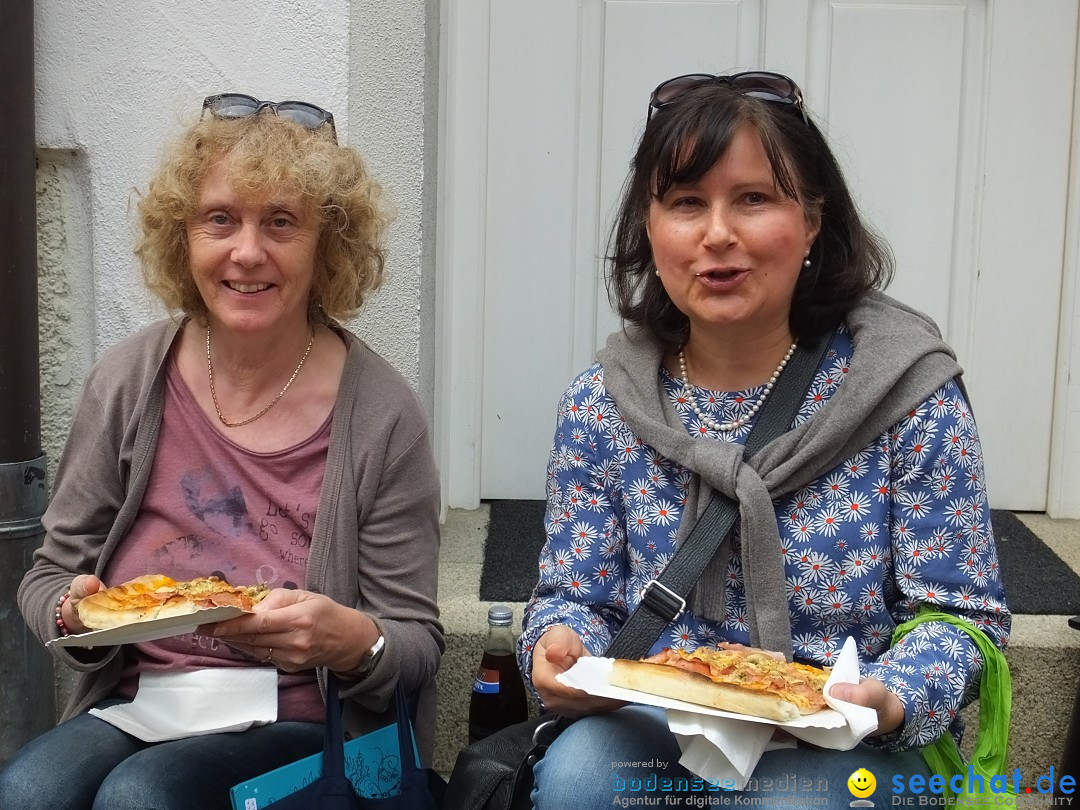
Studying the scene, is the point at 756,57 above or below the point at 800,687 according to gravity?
above

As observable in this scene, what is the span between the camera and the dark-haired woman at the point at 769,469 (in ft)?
6.54

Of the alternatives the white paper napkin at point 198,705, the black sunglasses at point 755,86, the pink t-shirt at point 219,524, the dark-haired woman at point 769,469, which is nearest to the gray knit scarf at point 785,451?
the dark-haired woman at point 769,469

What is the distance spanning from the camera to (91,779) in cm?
202

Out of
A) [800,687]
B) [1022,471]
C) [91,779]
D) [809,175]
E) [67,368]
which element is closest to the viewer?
[800,687]

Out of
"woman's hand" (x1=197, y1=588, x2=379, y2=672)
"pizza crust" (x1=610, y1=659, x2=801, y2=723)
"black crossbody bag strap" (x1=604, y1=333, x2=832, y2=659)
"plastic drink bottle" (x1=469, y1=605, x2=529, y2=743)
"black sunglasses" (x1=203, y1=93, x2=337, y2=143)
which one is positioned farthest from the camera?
"plastic drink bottle" (x1=469, y1=605, x2=529, y2=743)

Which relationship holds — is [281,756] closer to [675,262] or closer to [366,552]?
[366,552]

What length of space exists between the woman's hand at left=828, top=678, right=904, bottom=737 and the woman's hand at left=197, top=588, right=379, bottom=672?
825 millimetres

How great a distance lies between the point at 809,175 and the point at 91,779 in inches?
64.9

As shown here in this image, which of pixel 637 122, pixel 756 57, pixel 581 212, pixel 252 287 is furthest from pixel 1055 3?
pixel 252 287

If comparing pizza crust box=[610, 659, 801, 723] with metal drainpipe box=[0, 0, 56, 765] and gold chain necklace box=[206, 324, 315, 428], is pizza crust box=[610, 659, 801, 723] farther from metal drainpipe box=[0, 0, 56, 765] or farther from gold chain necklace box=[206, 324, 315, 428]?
metal drainpipe box=[0, 0, 56, 765]

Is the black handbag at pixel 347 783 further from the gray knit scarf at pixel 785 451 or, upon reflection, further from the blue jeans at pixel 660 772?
the gray knit scarf at pixel 785 451

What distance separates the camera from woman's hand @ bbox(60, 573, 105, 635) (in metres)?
2.09
